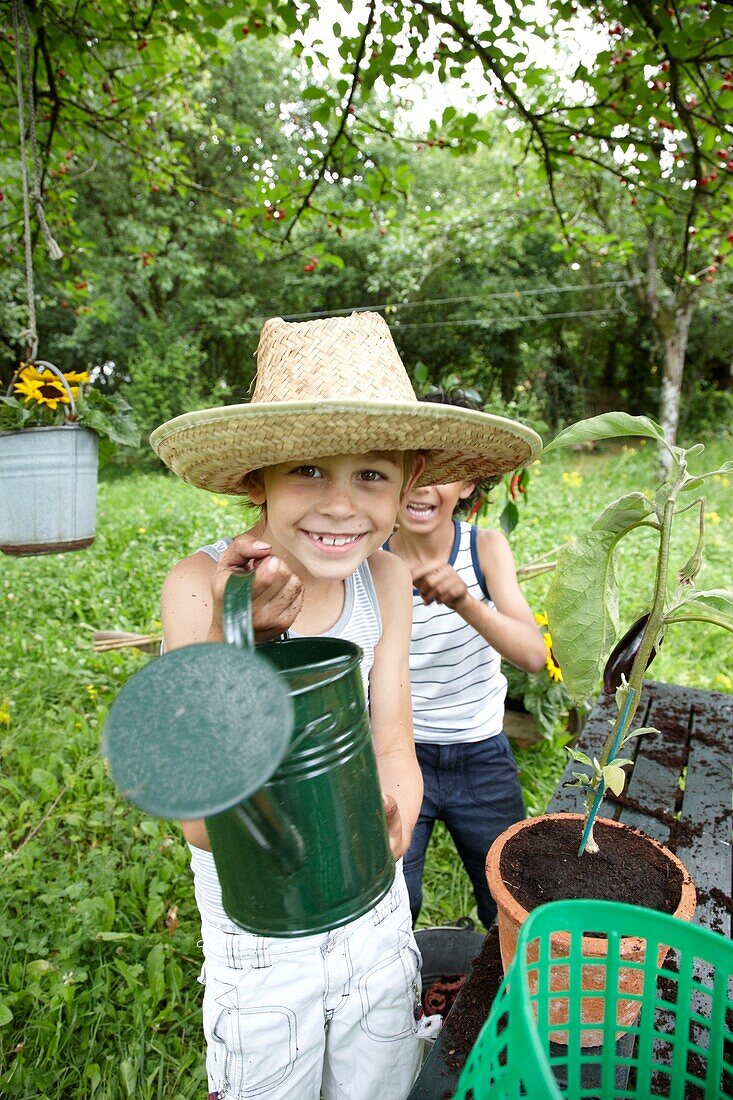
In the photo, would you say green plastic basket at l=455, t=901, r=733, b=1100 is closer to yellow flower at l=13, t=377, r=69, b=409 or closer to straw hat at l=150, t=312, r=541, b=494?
straw hat at l=150, t=312, r=541, b=494

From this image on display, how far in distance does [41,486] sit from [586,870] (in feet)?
5.44

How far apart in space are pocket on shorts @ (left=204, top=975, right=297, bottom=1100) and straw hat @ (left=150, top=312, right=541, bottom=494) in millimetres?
878

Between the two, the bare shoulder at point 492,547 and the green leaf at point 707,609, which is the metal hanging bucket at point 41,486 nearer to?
the bare shoulder at point 492,547

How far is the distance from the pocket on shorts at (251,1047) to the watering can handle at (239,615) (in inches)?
32.0

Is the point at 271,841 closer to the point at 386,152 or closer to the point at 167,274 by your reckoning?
the point at 167,274

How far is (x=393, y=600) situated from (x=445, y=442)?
36 cm

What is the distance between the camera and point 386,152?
1376 cm

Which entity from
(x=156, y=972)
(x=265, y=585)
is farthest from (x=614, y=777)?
(x=156, y=972)

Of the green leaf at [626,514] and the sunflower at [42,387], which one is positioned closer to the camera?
the green leaf at [626,514]

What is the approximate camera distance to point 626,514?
0.99m

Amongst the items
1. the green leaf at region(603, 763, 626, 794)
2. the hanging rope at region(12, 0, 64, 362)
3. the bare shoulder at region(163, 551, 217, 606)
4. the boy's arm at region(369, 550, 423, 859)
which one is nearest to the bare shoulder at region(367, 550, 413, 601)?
the boy's arm at region(369, 550, 423, 859)

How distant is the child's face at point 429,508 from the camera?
1878 millimetres

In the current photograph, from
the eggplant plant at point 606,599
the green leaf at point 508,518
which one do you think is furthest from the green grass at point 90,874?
the eggplant plant at point 606,599

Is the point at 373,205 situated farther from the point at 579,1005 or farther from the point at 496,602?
the point at 579,1005
